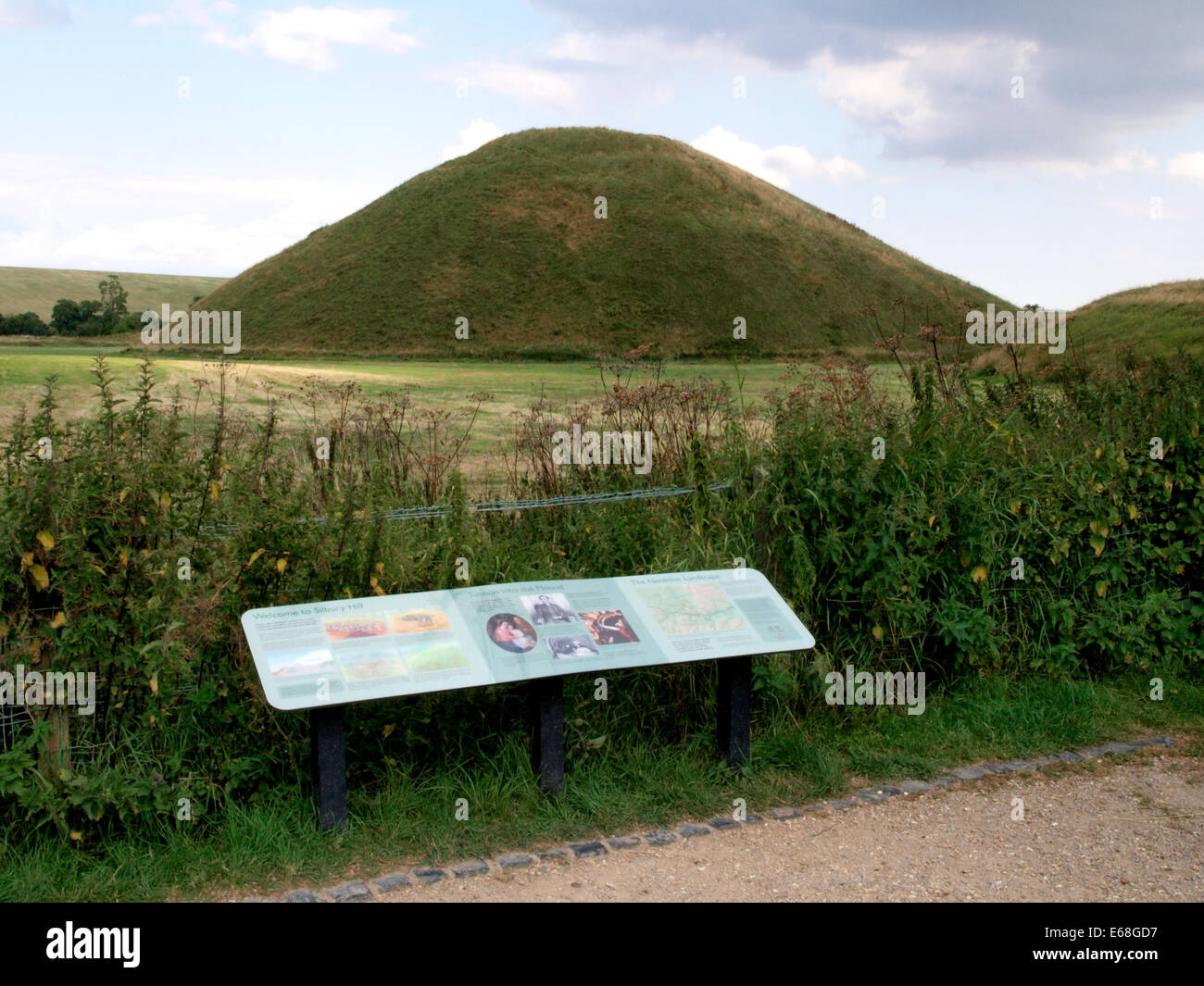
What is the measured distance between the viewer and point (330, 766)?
146 inches

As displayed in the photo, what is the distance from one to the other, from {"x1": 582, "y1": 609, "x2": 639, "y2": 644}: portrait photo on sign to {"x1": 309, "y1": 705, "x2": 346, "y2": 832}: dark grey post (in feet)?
3.33

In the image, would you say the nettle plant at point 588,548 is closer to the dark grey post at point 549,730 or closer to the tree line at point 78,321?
the dark grey post at point 549,730

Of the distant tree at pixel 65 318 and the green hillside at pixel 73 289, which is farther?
the green hillside at pixel 73 289

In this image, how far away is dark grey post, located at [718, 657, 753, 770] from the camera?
14.5ft

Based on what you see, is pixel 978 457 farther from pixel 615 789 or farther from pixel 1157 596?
pixel 615 789

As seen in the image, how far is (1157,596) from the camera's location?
591cm

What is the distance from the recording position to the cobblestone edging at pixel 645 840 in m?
3.43

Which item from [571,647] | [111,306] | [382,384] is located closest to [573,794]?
[571,647]

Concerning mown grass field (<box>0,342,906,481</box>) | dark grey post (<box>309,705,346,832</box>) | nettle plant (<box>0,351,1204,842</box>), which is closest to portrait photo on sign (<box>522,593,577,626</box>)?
nettle plant (<box>0,351,1204,842</box>)

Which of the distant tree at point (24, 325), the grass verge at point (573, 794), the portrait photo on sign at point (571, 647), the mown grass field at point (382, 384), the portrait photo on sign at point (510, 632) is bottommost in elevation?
the grass verge at point (573, 794)

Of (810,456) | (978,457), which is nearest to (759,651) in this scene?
(810,456)

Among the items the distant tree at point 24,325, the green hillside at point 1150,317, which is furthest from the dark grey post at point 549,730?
the distant tree at point 24,325

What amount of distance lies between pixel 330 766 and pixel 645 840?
45.9 inches

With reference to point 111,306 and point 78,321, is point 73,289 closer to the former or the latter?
point 111,306
